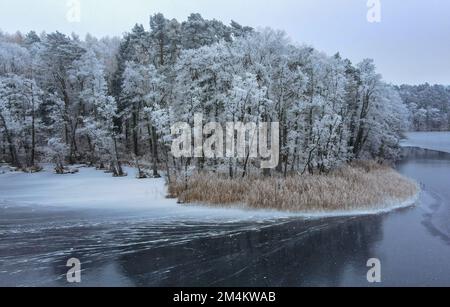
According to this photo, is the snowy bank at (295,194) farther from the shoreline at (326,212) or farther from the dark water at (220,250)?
the dark water at (220,250)

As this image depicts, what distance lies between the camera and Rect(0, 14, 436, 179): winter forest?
77.8 ft

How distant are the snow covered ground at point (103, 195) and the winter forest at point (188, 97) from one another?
202 centimetres

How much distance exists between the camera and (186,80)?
25922 mm

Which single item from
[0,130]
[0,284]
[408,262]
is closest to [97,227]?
[0,284]

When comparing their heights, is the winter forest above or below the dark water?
above

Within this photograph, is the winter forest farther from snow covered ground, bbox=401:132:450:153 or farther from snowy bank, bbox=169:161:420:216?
snow covered ground, bbox=401:132:450:153

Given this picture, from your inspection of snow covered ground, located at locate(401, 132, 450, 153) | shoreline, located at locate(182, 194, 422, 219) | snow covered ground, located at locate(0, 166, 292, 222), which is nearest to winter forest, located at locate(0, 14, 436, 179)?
snow covered ground, located at locate(0, 166, 292, 222)

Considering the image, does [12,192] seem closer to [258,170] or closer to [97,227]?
[97,227]

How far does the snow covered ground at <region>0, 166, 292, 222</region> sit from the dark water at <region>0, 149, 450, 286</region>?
3.59 ft

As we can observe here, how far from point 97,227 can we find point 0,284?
15.9 feet

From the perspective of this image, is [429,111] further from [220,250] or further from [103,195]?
[220,250]

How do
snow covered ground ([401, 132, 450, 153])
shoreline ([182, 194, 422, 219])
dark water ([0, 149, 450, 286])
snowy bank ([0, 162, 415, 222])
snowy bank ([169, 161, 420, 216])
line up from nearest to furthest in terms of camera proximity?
dark water ([0, 149, 450, 286])
snowy bank ([0, 162, 415, 222])
shoreline ([182, 194, 422, 219])
snowy bank ([169, 161, 420, 216])
snow covered ground ([401, 132, 450, 153])

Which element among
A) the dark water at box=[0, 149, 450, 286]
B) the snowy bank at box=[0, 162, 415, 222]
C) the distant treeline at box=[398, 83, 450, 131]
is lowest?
the dark water at box=[0, 149, 450, 286]

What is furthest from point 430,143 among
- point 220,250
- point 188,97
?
point 220,250
